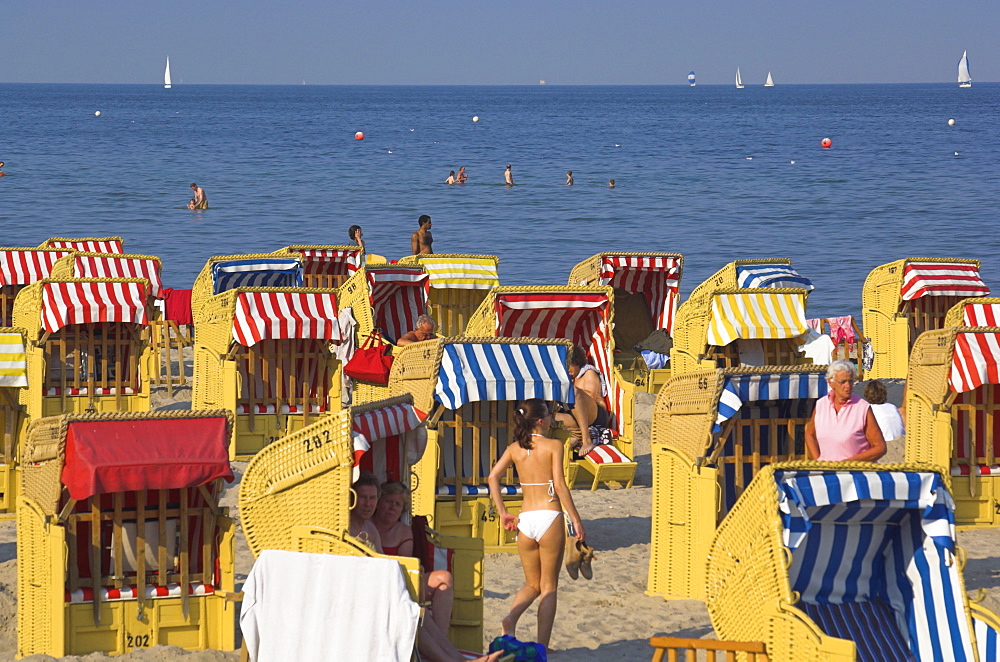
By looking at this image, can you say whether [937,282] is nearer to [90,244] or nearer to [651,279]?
[651,279]

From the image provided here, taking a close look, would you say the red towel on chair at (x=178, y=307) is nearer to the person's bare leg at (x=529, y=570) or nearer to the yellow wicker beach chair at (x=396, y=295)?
the yellow wicker beach chair at (x=396, y=295)

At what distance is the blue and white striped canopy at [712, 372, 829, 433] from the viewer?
7.37 metres

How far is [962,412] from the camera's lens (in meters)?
8.93

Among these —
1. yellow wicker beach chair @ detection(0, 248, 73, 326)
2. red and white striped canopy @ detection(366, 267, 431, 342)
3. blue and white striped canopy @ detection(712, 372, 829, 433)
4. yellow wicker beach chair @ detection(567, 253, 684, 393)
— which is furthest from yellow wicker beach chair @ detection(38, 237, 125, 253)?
blue and white striped canopy @ detection(712, 372, 829, 433)

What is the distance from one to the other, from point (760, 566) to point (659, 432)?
264cm

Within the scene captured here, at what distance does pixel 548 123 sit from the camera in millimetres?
110312

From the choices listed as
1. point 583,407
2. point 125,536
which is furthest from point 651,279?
point 125,536

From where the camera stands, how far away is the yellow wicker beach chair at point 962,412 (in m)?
8.62

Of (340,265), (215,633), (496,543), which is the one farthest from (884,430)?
(340,265)

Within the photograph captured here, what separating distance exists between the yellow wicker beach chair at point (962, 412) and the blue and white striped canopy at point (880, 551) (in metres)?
3.16

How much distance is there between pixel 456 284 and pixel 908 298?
4.68 meters

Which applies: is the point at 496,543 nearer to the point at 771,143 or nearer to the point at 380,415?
the point at 380,415

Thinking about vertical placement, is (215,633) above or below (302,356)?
below

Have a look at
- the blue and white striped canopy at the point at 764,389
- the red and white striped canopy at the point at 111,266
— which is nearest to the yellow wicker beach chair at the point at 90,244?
the red and white striped canopy at the point at 111,266
